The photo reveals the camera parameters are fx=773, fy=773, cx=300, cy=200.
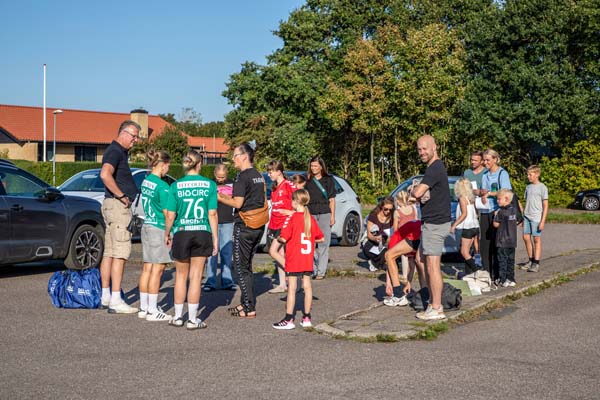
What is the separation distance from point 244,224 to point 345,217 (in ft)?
28.2

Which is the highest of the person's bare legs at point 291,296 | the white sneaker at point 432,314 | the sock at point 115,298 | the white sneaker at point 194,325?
the person's bare legs at point 291,296

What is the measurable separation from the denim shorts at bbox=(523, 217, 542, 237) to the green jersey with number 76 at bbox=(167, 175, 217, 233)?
6.83 m

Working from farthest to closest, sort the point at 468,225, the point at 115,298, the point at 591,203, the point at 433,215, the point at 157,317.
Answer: the point at 591,203
the point at 468,225
the point at 115,298
the point at 157,317
the point at 433,215

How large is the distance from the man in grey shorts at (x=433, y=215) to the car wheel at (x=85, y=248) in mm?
6606

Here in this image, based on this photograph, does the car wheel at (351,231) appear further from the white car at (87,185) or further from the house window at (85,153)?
the house window at (85,153)

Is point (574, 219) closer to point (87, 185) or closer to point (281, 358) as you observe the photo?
point (87, 185)

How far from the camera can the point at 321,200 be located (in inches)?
484

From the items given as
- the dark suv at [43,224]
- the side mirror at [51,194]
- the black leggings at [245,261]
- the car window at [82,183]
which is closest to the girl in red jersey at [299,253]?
the black leggings at [245,261]

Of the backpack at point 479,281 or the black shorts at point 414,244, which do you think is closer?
the black shorts at point 414,244

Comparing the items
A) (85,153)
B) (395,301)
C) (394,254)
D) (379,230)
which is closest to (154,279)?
(394,254)

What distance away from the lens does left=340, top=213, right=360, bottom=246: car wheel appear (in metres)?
17.7

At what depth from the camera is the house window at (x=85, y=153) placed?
69.2 metres

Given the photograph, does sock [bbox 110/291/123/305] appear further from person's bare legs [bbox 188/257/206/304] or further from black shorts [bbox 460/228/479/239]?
black shorts [bbox 460/228/479/239]

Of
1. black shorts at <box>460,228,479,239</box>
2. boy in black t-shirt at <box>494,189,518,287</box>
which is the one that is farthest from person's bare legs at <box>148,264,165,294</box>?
boy in black t-shirt at <box>494,189,518,287</box>
